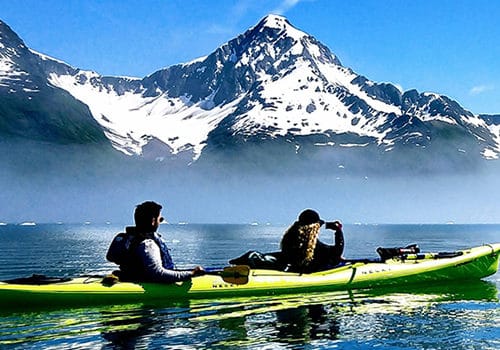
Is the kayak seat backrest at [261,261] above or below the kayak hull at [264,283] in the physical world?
above

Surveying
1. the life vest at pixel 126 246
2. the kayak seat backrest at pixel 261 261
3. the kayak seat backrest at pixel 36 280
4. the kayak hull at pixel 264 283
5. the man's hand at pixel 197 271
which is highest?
the life vest at pixel 126 246

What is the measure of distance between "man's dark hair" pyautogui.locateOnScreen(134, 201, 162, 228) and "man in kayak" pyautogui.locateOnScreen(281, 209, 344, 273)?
4.53 meters

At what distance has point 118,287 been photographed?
16.8 meters

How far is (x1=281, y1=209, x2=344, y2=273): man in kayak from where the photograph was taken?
59.5 ft

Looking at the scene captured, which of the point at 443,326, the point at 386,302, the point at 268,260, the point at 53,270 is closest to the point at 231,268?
the point at 268,260

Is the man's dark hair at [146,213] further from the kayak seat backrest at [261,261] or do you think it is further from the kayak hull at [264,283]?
the kayak seat backrest at [261,261]

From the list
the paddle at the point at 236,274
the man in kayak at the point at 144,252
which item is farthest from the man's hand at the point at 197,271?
the paddle at the point at 236,274

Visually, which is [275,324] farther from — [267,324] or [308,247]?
[308,247]

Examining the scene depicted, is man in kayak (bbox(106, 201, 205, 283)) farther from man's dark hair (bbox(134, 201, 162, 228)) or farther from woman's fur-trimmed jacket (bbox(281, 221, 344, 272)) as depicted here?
woman's fur-trimmed jacket (bbox(281, 221, 344, 272))

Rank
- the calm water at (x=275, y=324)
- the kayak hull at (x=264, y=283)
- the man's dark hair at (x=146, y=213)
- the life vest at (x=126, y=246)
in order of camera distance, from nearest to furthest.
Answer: the calm water at (x=275, y=324)
the man's dark hair at (x=146, y=213)
the life vest at (x=126, y=246)
the kayak hull at (x=264, y=283)

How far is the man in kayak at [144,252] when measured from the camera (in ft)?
51.3

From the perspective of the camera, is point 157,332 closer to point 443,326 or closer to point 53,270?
point 443,326

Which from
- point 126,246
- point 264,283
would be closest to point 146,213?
point 126,246

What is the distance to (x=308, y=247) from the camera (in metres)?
18.8
